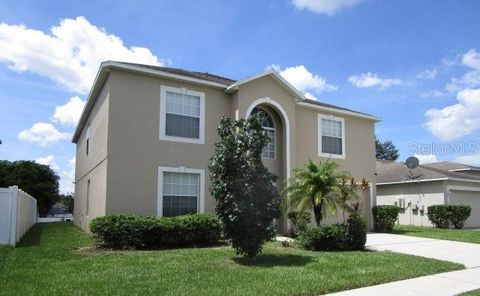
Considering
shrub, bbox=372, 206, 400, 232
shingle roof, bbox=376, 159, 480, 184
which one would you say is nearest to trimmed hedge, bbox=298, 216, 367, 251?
shrub, bbox=372, 206, 400, 232

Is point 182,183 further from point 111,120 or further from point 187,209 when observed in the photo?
point 111,120

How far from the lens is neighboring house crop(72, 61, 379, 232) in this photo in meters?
15.0

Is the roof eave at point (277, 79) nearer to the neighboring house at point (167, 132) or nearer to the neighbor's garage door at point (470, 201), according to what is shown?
the neighboring house at point (167, 132)

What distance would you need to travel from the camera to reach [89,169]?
20.1m

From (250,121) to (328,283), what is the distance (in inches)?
174

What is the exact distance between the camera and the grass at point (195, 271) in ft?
25.4

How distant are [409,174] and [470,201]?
407 centimetres

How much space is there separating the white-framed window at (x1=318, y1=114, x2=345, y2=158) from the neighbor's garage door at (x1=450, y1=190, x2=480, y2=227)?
32.6ft

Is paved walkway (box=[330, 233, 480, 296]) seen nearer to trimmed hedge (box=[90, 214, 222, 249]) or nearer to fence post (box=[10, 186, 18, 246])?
trimmed hedge (box=[90, 214, 222, 249])

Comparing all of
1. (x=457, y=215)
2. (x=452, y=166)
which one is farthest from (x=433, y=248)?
(x=452, y=166)

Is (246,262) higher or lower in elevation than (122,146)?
lower

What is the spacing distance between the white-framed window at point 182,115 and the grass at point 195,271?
17.1 ft

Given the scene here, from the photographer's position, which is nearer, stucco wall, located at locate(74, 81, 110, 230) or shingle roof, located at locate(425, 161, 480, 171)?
stucco wall, located at locate(74, 81, 110, 230)

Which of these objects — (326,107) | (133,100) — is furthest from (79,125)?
(326,107)
